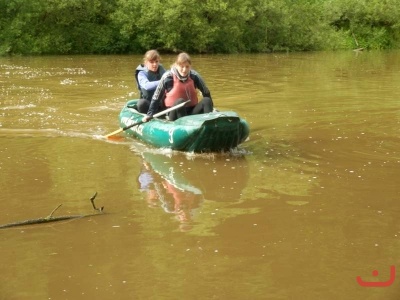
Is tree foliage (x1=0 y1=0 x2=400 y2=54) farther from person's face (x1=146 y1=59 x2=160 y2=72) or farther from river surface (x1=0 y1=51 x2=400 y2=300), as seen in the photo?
person's face (x1=146 y1=59 x2=160 y2=72)

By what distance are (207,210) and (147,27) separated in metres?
24.4

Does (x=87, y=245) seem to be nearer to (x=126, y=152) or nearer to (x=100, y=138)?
(x=126, y=152)

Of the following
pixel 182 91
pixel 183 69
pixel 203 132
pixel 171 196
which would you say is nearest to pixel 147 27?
pixel 182 91

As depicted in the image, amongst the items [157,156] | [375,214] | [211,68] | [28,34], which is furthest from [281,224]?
[28,34]

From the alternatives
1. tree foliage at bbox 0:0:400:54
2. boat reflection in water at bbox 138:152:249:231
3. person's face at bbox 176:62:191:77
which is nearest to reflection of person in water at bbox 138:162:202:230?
boat reflection in water at bbox 138:152:249:231

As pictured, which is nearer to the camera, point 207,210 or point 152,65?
point 207,210

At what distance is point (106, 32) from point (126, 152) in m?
22.2

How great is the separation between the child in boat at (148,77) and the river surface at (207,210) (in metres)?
0.60

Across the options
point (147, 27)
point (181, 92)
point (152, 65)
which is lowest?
point (181, 92)

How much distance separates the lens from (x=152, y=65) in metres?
9.27

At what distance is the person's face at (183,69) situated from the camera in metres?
8.08

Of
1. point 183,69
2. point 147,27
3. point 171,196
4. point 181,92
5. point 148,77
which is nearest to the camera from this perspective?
point 171,196

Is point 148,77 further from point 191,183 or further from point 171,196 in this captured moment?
point 171,196

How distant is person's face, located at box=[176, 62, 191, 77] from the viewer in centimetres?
808
